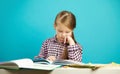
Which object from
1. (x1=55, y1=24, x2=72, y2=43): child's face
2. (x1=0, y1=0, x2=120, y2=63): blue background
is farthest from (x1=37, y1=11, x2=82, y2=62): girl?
(x1=0, y1=0, x2=120, y2=63): blue background

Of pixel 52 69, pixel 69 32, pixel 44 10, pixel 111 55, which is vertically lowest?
pixel 52 69

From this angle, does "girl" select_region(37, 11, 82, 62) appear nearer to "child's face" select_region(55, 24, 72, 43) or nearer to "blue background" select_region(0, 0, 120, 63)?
"child's face" select_region(55, 24, 72, 43)

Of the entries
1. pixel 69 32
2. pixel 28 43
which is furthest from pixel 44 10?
pixel 69 32

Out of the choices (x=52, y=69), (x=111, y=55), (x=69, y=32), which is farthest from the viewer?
(x=111, y=55)

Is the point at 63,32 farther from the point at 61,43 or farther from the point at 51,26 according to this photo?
the point at 51,26

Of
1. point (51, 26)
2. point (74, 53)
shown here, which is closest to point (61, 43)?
point (74, 53)

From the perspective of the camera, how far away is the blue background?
2.00 meters

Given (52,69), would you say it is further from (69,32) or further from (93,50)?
(93,50)

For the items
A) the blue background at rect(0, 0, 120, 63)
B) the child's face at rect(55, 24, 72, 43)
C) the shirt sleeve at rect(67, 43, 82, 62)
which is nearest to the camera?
the shirt sleeve at rect(67, 43, 82, 62)

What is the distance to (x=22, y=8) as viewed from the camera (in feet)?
6.79

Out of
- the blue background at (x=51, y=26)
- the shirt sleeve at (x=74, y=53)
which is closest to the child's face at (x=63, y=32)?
the shirt sleeve at (x=74, y=53)

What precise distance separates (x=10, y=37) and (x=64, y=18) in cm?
61

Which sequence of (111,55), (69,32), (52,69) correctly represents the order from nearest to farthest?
(52,69) < (69,32) < (111,55)

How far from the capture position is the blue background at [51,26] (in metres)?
2.00
